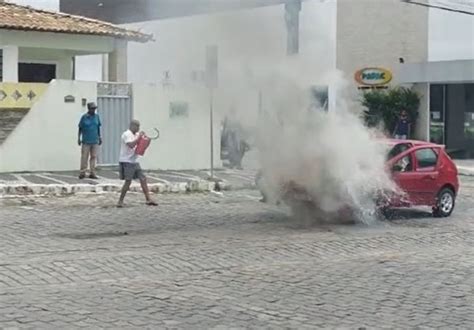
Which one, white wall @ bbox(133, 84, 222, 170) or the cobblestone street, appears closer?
the cobblestone street

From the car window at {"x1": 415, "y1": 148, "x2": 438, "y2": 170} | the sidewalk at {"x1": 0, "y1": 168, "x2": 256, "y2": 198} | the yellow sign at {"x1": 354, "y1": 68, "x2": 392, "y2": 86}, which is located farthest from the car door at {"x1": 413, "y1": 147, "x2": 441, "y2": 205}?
the yellow sign at {"x1": 354, "y1": 68, "x2": 392, "y2": 86}

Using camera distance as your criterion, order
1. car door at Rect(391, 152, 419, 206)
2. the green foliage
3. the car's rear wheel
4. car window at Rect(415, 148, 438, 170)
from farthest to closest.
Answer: the green foliage
the car's rear wheel
car window at Rect(415, 148, 438, 170)
car door at Rect(391, 152, 419, 206)

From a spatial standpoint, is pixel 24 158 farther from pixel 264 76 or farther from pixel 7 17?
pixel 264 76

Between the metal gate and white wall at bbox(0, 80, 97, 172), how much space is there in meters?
0.46

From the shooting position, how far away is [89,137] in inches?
765

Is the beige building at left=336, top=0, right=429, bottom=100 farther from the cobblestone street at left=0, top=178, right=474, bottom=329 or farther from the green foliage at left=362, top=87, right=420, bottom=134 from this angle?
the cobblestone street at left=0, top=178, right=474, bottom=329

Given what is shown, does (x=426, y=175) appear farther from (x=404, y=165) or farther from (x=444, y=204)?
(x=444, y=204)

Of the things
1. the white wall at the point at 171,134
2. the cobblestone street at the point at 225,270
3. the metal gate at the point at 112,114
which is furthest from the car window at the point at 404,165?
the metal gate at the point at 112,114

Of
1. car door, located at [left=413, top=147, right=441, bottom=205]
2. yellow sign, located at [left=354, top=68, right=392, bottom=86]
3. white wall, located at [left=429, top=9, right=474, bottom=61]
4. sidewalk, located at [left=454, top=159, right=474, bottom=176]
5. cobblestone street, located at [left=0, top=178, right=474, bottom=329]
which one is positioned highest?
white wall, located at [left=429, top=9, right=474, bottom=61]

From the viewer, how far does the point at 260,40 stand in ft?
41.9

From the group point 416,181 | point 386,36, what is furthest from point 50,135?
point 386,36

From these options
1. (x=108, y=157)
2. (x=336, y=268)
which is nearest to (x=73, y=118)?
(x=108, y=157)

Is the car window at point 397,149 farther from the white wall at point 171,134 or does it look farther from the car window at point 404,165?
the white wall at point 171,134

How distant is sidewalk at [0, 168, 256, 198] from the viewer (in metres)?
17.3
